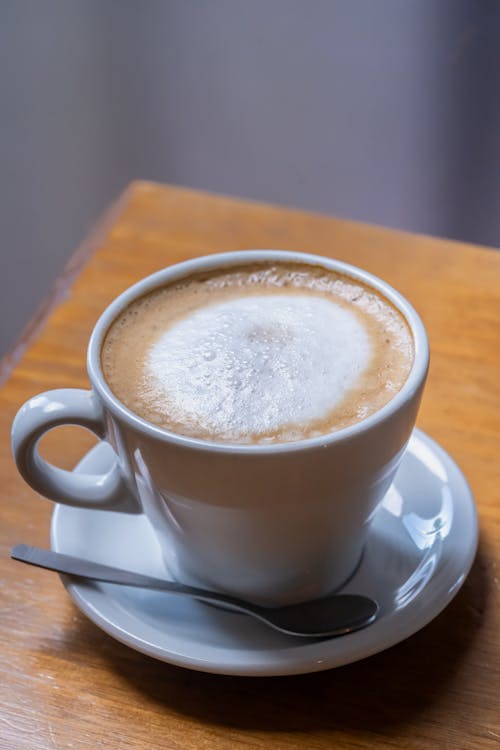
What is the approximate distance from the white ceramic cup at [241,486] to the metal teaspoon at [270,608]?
0.6 inches

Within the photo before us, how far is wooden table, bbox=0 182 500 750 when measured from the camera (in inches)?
20.5

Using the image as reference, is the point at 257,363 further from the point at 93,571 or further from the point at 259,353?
the point at 93,571

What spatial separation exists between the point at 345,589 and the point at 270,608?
6 centimetres

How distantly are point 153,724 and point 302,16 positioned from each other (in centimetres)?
152

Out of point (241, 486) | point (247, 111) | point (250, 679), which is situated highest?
point (241, 486)

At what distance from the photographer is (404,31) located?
67.0 inches

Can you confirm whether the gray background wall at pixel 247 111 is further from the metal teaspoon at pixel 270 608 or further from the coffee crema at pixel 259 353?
the metal teaspoon at pixel 270 608

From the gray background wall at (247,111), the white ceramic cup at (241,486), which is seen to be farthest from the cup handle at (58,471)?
the gray background wall at (247,111)

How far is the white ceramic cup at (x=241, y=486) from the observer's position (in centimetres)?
50

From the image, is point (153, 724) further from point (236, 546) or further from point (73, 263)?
point (73, 263)

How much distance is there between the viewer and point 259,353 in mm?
573

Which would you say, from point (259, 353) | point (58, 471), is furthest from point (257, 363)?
point (58, 471)

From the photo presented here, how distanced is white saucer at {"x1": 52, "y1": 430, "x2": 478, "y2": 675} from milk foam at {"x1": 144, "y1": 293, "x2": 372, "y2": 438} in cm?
13

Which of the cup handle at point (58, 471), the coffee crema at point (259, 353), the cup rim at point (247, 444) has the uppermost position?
the cup rim at point (247, 444)
